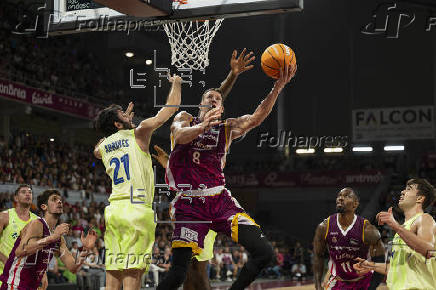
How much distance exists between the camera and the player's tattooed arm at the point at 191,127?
5.01m

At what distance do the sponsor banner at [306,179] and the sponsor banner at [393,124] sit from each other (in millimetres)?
1880

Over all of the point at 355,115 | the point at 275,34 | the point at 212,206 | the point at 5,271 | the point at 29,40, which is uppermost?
the point at 275,34

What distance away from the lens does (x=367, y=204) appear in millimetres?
26031

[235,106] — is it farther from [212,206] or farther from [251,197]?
[212,206]

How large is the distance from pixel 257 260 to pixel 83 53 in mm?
22718

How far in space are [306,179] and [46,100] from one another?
40.0 ft

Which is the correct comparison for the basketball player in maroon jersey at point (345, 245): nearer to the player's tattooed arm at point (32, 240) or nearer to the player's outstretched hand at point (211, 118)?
the player's outstretched hand at point (211, 118)

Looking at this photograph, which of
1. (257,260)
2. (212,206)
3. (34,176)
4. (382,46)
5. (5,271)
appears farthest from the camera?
(382,46)

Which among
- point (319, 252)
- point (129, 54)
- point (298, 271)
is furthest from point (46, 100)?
point (319, 252)

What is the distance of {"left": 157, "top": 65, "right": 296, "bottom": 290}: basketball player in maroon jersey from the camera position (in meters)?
5.06

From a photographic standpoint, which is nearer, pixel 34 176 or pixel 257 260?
pixel 257 260

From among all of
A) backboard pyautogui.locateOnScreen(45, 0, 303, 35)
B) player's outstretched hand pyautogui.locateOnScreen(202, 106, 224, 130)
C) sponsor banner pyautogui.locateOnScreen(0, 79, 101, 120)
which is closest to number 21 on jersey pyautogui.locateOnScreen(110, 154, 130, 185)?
player's outstretched hand pyautogui.locateOnScreen(202, 106, 224, 130)

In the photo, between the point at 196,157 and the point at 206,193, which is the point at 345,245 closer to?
the point at 206,193

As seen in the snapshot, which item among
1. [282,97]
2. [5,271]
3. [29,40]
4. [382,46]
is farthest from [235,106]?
[5,271]
